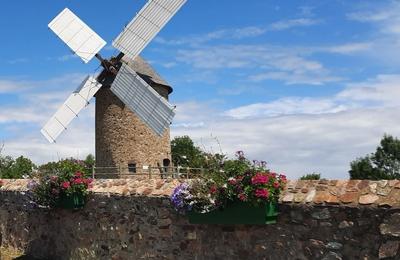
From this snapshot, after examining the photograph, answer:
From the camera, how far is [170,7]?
2158cm

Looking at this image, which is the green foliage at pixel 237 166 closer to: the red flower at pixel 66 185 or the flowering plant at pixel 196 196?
the flowering plant at pixel 196 196

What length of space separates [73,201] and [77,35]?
1471cm

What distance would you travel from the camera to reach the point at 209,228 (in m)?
7.97

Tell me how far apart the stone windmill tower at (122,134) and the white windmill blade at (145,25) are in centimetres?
172

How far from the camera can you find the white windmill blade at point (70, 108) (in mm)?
22938

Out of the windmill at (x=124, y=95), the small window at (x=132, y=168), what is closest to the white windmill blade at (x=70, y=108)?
the windmill at (x=124, y=95)

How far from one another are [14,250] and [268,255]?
29.1ft

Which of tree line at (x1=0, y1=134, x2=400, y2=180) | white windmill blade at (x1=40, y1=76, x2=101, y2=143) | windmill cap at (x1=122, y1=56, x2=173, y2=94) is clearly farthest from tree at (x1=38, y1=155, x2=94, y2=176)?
windmill cap at (x1=122, y1=56, x2=173, y2=94)

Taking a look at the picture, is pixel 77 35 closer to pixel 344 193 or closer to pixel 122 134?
pixel 122 134

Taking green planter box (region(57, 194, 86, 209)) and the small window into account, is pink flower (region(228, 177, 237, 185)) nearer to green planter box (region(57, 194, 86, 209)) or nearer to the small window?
green planter box (region(57, 194, 86, 209))

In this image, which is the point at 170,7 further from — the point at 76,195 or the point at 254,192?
the point at 254,192

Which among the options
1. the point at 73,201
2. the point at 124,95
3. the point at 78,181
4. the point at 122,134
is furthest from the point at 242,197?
the point at 122,134

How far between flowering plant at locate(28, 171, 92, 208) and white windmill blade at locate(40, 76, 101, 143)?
1119 cm

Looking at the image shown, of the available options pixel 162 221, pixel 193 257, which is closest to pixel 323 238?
pixel 193 257
